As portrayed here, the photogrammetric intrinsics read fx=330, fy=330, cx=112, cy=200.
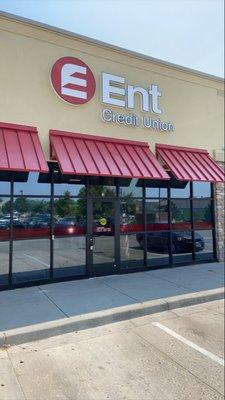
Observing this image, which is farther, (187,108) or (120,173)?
(187,108)

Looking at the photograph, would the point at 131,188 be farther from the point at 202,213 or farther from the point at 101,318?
the point at 101,318

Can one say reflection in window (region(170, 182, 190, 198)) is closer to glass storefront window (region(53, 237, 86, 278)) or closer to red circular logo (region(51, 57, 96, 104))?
glass storefront window (region(53, 237, 86, 278))

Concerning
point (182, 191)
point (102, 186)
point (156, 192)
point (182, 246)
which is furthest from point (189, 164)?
point (102, 186)

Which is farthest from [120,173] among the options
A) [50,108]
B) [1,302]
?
[1,302]

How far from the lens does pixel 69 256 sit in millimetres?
9523

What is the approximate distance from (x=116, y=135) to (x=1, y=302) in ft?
19.2

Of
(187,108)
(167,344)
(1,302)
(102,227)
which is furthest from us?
(187,108)

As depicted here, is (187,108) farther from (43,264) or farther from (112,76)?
(43,264)

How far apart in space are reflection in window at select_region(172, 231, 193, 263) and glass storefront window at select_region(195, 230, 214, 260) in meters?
0.32

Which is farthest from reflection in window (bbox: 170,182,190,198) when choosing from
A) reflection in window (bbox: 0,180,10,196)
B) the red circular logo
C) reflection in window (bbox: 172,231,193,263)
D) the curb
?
reflection in window (bbox: 0,180,10,196)

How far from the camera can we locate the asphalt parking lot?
4156 millimetres

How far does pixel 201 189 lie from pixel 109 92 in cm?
497

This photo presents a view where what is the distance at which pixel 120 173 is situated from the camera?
9.00m

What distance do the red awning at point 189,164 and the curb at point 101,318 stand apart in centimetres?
383
